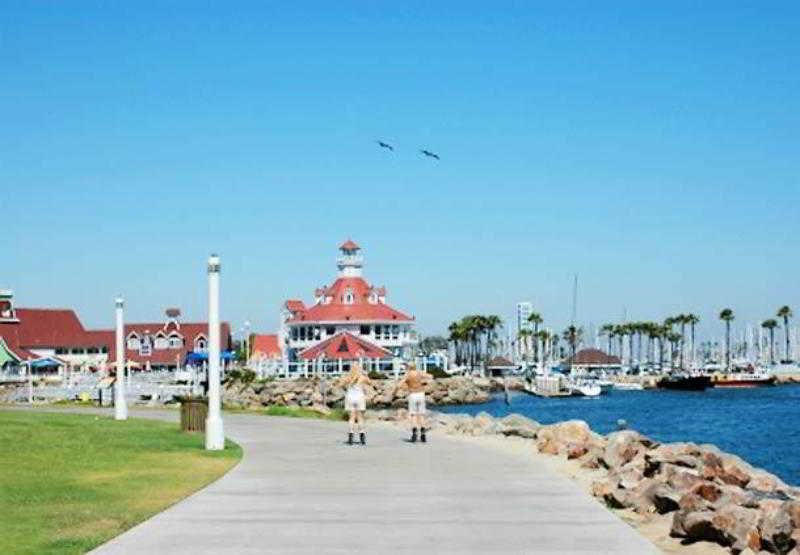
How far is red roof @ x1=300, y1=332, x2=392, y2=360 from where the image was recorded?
378 ft

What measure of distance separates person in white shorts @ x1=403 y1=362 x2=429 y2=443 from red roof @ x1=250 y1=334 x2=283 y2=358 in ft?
375

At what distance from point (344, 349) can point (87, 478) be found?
96100mm

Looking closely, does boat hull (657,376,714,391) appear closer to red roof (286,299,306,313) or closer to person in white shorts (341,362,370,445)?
red roof (286,299,306,313)

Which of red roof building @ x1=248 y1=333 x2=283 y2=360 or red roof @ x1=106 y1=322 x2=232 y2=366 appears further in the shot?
red roof building @ x1=248 y1=333 x2=283 y2=360

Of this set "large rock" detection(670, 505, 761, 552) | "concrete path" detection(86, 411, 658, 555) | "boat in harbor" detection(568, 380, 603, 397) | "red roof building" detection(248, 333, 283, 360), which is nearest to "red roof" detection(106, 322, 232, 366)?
"red roof building" detection(248, 333, 283, 360)

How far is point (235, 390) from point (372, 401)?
11.7 m

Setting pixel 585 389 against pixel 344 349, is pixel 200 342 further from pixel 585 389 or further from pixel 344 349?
pixel 585 389

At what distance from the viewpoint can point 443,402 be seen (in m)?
121

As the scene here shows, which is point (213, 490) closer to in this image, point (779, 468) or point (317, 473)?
point (317, 473)

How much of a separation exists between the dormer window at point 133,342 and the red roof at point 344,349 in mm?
18013

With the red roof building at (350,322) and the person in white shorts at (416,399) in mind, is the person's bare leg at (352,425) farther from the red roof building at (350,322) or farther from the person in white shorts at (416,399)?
the red roof building at (350,322)

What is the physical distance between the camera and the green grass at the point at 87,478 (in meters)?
14.1

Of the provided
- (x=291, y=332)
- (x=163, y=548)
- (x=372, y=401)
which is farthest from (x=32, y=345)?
(x=163, y=548)

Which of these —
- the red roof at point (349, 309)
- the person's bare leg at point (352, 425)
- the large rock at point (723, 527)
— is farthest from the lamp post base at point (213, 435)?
the red roof at point (349, 309)
